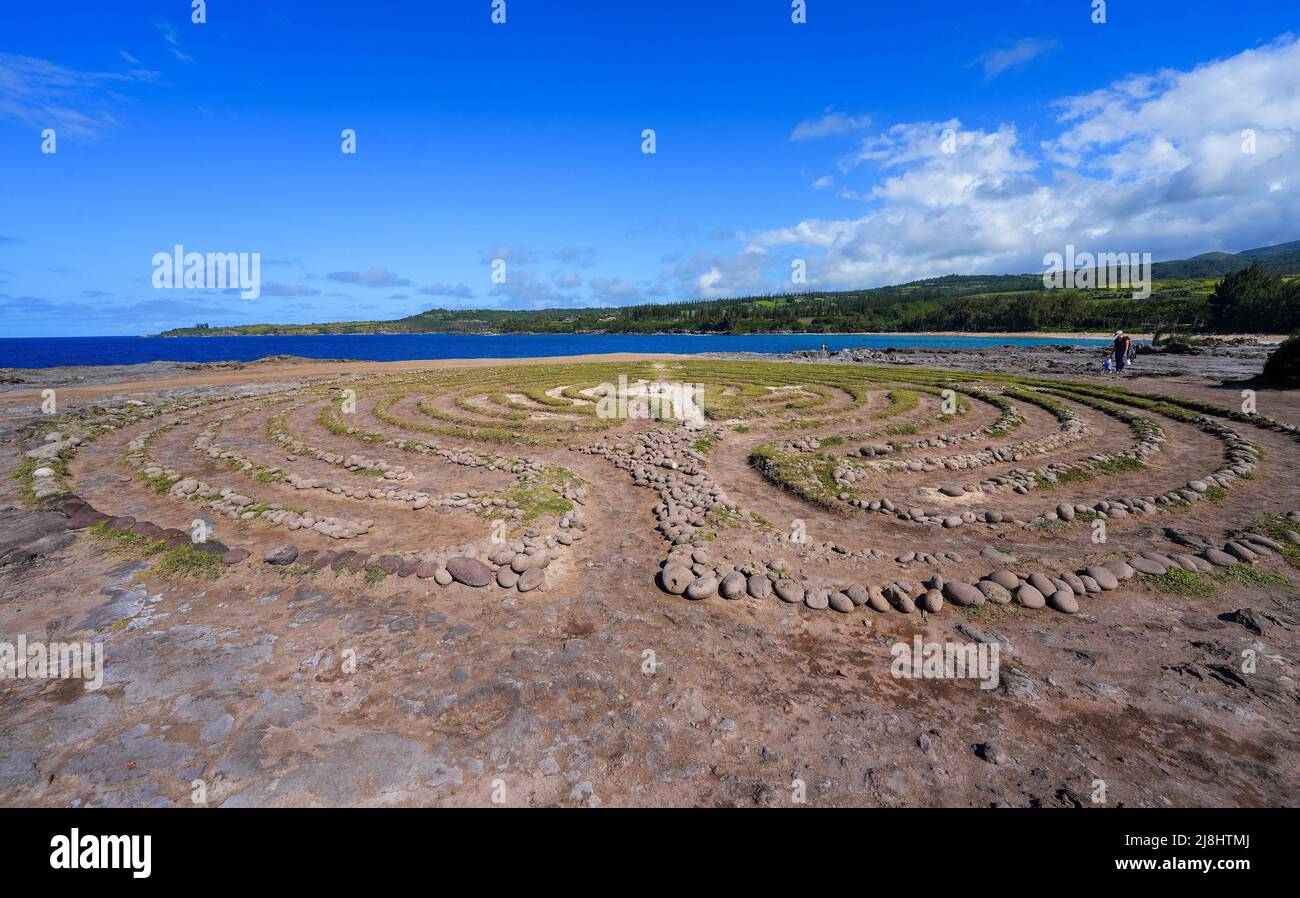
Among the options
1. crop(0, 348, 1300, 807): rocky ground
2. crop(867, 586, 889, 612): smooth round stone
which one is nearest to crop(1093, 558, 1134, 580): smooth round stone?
crop(0, 348, 1300, 807): rocky ground

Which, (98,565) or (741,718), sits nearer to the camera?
(741,718)

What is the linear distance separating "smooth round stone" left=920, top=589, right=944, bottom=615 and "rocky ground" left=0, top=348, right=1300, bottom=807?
0.06 metres

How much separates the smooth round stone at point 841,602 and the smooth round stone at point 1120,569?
549 centimetres

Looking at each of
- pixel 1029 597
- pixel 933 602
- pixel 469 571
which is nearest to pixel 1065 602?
pixel 1029 597

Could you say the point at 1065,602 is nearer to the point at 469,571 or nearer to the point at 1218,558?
the point at 1218,558

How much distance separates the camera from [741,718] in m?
7.42

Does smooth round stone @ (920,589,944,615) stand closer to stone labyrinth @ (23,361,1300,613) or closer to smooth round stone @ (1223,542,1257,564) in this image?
stone labyrinth @ (23,361,1300,613)

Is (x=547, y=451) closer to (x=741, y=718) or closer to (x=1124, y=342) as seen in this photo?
(x=741, y=718)

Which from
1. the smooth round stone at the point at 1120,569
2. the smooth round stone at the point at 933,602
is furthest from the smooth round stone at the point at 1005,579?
the smooth round stone at the point at 1120,569

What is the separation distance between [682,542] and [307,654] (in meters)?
8.14

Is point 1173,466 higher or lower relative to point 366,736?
higher

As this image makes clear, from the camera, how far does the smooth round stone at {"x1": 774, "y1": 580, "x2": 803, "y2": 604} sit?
414 inches
